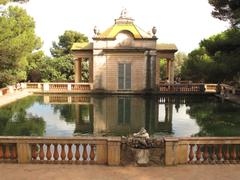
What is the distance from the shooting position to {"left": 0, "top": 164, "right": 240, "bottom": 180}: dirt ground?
746 centimetres

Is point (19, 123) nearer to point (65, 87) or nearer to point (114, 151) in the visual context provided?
point (114, 151)

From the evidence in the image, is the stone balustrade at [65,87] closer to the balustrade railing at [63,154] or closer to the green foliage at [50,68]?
the green foliage at [50,68]

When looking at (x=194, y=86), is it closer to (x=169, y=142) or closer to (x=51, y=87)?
(x=51, y=87)

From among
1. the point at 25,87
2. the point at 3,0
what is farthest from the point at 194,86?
the point at 3,0

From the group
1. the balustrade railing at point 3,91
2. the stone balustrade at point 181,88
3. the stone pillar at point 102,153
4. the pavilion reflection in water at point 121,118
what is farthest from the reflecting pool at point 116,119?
the stone balustrade at point 181,88

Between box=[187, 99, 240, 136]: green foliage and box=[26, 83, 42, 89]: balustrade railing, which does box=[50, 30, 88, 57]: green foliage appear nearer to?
box=[26, 83, 42, 89]: balustrade railing

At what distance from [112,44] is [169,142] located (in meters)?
26.1

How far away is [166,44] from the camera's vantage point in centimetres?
3684

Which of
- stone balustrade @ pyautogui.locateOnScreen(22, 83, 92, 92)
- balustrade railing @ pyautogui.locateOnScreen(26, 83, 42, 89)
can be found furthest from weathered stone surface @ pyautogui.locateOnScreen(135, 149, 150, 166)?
balustrade railing @ pyautogui.locateOnScreen(26, 83, 42, 89)

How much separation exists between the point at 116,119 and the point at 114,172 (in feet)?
36.3

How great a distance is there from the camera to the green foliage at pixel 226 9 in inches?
709

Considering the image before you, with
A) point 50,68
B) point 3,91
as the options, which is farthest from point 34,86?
point 50,68

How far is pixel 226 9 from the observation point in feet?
62.5

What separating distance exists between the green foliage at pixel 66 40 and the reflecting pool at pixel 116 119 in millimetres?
34298
